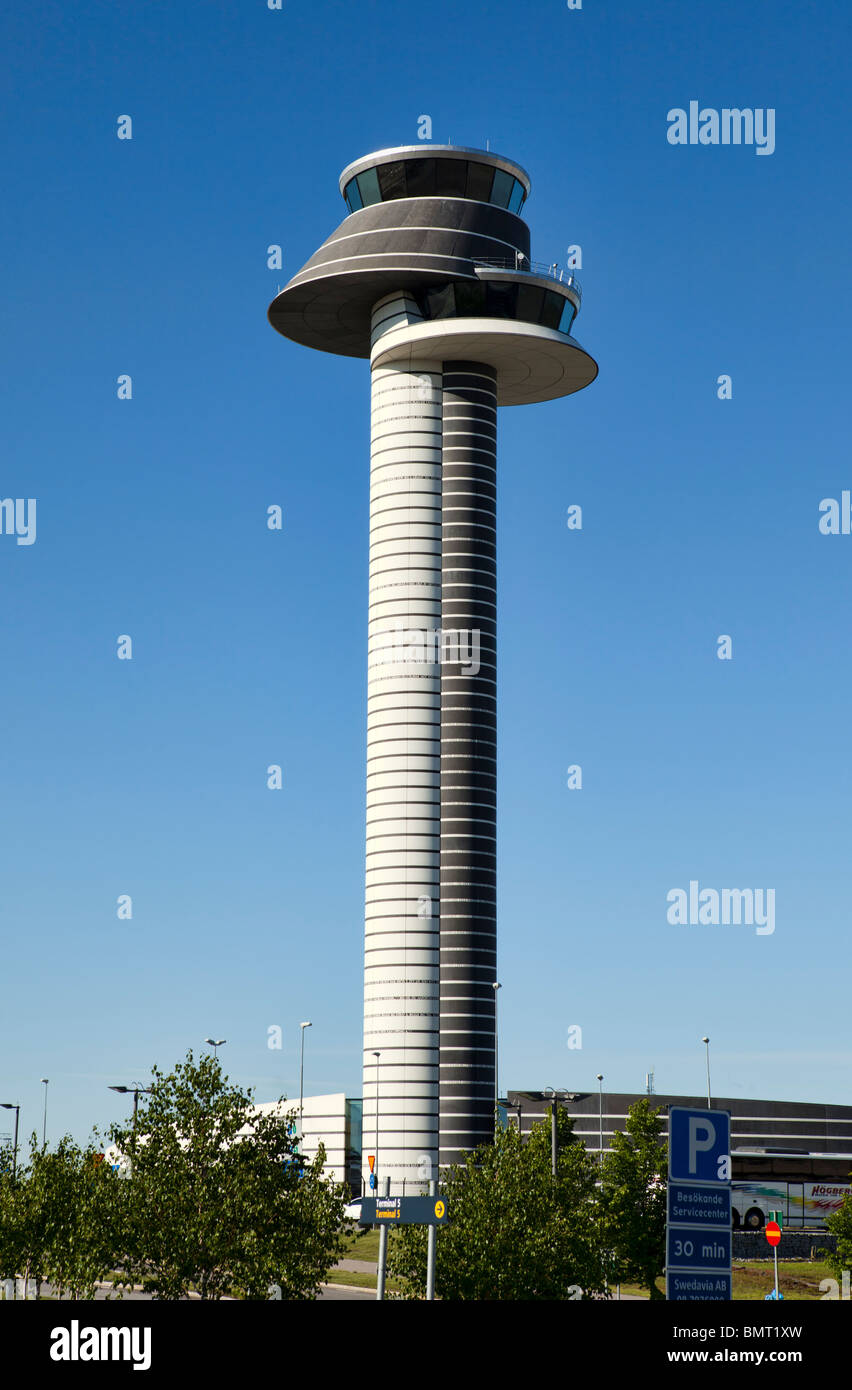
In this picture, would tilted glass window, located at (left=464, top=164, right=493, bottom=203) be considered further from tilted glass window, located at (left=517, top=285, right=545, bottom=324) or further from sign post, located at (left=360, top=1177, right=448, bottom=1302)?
sign post, located at (left=360, top=1177, right=448, bottom=1302)

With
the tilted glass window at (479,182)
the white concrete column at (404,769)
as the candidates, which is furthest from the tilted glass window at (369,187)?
the white concrete column at (404,769)

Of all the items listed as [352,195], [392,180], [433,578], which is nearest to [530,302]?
[392,180]


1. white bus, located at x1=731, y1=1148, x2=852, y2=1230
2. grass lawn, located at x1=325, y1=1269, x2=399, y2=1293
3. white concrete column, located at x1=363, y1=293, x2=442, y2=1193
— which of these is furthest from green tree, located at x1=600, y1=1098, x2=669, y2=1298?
white bus, located at x1=731, y1=1148, x2=852, y2=1230

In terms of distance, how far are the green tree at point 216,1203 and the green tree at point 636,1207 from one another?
35055mm

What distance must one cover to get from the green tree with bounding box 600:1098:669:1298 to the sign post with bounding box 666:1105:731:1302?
2596 inches

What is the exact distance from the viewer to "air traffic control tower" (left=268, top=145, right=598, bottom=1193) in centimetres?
12000

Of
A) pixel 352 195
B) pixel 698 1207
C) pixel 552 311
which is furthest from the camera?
pixel 352 195

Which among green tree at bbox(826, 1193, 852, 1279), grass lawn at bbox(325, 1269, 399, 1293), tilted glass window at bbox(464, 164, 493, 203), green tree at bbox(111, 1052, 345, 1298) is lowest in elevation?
grass lawn at bbox(325, 1269, 399, 1293)

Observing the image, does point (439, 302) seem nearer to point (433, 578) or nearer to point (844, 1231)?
point (433, 578)

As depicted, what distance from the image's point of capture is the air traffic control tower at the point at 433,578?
394 feet

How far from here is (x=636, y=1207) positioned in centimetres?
9006

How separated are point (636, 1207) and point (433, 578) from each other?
53.6m

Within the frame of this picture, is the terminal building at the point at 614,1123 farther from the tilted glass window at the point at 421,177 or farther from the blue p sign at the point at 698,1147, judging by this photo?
the blue p sign at the point at 698,1147
